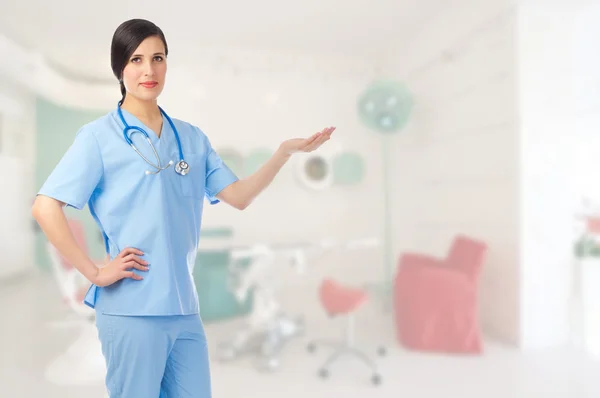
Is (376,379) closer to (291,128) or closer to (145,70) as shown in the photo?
(291,128)

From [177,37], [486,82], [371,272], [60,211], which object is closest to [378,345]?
[371,272]

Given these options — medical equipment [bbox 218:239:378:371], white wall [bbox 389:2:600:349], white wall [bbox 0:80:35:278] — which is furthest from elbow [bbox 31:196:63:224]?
white wall [bbox 389:2:600:349]

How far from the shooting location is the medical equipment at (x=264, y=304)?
244 cm

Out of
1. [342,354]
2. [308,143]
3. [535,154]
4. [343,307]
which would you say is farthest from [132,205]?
[535,154]

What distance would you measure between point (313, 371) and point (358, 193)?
1254 mm

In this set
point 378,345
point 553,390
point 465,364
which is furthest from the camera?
point 378,345

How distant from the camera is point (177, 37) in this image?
7.66 feet

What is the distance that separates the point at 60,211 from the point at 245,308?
2178 millimetres

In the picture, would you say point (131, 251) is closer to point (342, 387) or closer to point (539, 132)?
point (342, 387)

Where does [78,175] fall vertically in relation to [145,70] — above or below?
below

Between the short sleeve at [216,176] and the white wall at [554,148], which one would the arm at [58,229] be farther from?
the white wall at [554,148]

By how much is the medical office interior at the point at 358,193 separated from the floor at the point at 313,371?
0.01 m

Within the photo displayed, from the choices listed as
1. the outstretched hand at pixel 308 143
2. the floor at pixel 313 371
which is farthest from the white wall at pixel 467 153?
the outstretched hand at pixel 308 143

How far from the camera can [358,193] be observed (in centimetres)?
321
